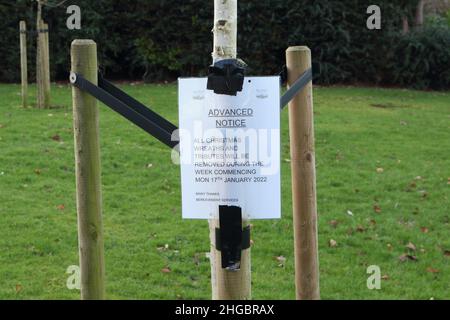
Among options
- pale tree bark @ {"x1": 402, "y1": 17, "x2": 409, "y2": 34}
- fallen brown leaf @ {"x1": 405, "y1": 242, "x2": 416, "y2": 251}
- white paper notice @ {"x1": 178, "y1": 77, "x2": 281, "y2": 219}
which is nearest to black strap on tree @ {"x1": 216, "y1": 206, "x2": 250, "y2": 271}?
white paper notice @ {"x1": 178, "y1": 77, "x2": 281, "y2": 219}

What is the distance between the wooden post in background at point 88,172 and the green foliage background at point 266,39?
14514 mm

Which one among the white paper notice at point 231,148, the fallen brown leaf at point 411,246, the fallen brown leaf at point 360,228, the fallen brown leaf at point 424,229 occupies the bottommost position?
the fallen brown leaf at point 411,246

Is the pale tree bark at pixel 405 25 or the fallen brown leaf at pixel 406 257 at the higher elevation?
the pale tree bark at pixel 405 25

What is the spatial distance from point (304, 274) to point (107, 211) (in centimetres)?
351

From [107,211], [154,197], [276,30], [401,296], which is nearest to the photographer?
[401,296]

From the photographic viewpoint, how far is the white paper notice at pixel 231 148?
10.6 ft

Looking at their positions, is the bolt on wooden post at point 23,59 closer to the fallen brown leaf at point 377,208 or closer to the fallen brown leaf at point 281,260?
the fallen brown leaf at point 377,208

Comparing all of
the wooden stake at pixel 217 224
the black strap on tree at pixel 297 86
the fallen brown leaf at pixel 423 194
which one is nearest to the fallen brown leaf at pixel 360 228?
the fallen brown leaf at pixel 423 194

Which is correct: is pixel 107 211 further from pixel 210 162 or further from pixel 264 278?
pixel 210 162

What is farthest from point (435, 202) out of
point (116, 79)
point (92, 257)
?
point (116, 79)

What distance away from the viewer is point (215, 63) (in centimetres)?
323

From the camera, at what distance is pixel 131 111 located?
3.35 metres

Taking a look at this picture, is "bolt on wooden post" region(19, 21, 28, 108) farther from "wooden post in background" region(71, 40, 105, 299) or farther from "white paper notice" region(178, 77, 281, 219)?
"white paper notice" region(178, 77, 281, 219)

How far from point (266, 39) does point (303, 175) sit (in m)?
14.6
